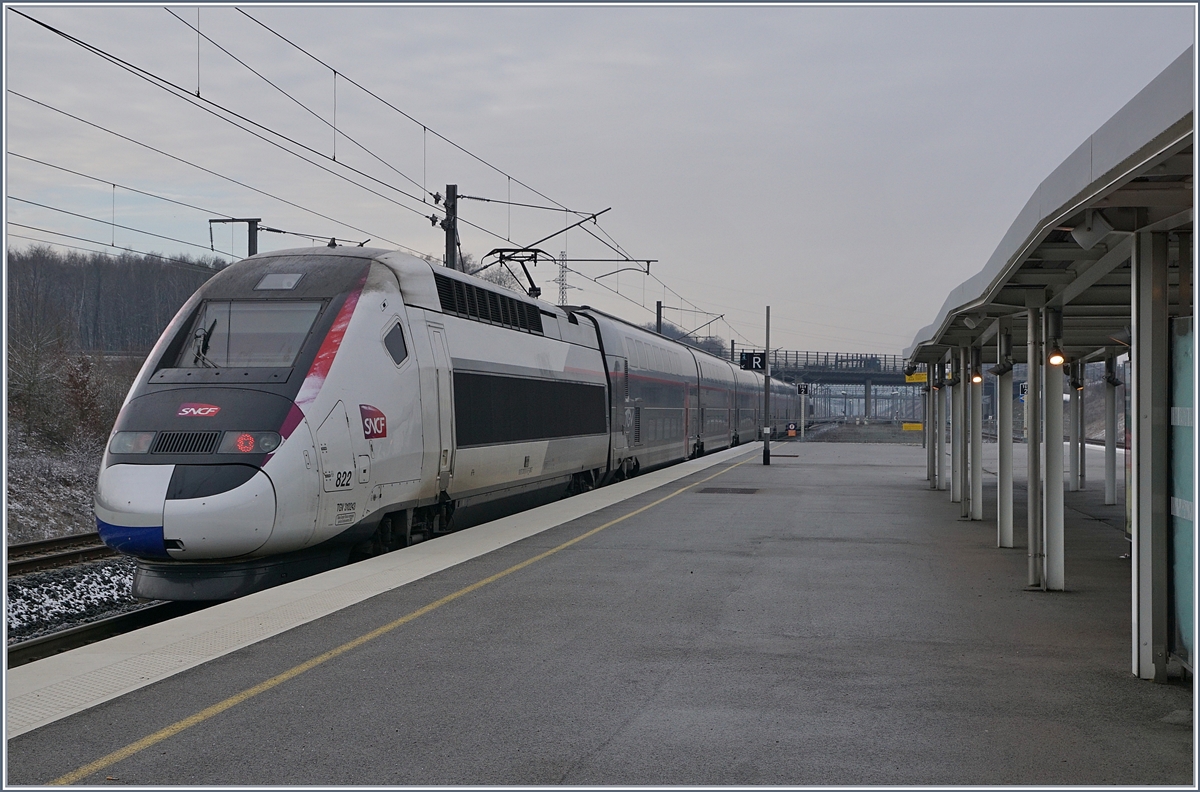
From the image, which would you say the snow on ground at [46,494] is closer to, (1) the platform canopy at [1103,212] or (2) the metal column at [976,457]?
(2) the metal column at [976,457]

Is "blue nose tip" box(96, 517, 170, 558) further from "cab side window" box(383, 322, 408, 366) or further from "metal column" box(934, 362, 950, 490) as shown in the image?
"metal column" box(934, 362, 950, 490)

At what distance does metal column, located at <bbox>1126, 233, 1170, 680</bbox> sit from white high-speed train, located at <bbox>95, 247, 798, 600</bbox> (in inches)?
283

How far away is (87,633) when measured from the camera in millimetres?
10328

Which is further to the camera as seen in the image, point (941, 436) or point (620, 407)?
point (620, 407)

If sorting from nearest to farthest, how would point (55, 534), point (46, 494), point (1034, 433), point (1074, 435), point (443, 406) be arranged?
point (1034, 433), point (443, 406), point (1074, 435), point (55, 534), point (46, 494)

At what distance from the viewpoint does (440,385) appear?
13555mm

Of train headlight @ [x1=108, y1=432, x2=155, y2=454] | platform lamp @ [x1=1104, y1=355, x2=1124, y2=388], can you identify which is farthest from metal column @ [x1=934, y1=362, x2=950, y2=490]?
train headlight @ [x1=108, y1=432, x2=155, y2=454]

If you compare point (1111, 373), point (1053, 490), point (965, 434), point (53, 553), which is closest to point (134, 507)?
point (53, 553)

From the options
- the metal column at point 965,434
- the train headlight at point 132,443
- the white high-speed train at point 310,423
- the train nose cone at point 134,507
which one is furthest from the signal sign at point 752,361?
the train nose cone at point 134,507

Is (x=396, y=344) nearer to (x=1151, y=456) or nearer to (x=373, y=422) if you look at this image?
(x=373, y=422)

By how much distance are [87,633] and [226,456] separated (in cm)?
204

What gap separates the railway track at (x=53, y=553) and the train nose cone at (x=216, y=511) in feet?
15.8

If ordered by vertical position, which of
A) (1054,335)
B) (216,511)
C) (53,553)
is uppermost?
(1054,335)

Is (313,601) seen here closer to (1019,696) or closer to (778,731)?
(778,731)
